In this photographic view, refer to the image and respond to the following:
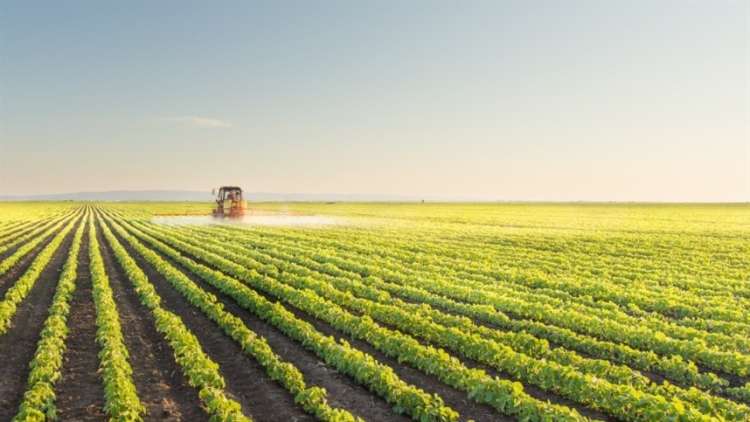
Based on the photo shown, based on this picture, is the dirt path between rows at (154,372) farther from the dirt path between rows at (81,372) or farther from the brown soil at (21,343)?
the brown soil at (21,343)

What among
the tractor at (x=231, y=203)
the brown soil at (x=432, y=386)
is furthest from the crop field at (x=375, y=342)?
the tractor at (x=231, y=203)

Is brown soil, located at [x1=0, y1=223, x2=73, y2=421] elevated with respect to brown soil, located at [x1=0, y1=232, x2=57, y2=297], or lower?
lower

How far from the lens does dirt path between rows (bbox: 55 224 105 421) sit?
8.35 m

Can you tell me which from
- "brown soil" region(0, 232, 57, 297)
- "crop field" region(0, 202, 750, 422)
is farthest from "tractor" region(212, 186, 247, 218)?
"crop field" region(0, 202, 750, 422)

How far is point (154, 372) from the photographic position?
988cm

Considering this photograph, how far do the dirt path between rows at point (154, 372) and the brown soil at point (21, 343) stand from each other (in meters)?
1.76

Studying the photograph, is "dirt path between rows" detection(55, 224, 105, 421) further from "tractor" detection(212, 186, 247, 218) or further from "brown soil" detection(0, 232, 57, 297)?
"tractor" detection(212, 186, 247, 218)

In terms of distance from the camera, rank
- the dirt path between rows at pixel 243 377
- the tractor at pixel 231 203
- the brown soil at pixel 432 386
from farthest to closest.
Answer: the tractor at pixel 231 203 < the dirt path between rows at pixel 243 377 < the brown soil at pixel 432 386

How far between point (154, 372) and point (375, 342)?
4269 mm

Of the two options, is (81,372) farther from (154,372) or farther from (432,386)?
(432,386)

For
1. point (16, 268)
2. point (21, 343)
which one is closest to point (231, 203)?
point (16, 268)

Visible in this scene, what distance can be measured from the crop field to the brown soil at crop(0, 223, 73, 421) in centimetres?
5

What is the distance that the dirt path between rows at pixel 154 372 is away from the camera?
8.38m

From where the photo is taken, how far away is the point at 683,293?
54.6 ft
